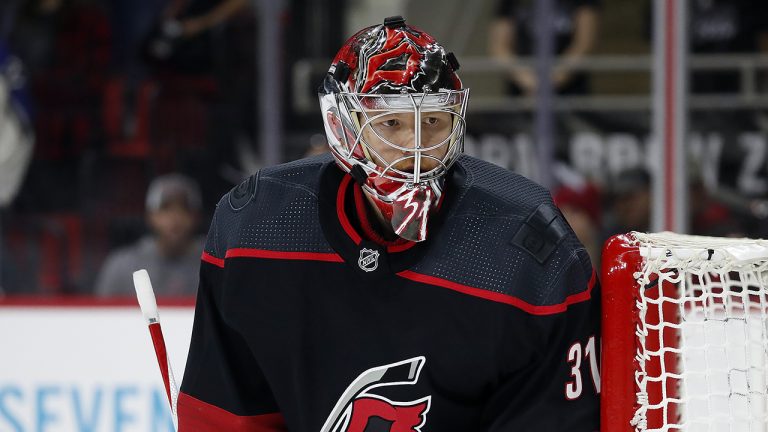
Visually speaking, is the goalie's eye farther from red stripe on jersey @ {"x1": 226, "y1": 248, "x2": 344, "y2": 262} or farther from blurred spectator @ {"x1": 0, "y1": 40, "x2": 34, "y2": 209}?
blurred spectator @ {"x1": 0, "y1": 40, "x2": 34, "y2": 209}

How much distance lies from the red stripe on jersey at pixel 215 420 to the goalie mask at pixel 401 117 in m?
0.35

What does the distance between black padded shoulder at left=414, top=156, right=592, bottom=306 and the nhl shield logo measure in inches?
2.3

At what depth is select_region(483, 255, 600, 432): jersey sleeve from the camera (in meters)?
1.59

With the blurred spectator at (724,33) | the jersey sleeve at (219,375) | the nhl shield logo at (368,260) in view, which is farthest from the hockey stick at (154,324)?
the blurred spectator at (724,33)

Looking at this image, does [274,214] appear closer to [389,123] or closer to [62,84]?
[389,123]

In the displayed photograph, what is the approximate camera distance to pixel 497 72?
420 cm

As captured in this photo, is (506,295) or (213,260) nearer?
(506,295)

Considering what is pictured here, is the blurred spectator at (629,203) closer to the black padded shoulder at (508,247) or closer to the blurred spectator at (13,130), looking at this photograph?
the blurred spectator at (13,130)

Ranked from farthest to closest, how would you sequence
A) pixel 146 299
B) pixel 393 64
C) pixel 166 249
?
pixel 166 249, pixel 146 299, pixel 393 64

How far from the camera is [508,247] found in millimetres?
1617

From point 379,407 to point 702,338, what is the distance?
1.49 feet

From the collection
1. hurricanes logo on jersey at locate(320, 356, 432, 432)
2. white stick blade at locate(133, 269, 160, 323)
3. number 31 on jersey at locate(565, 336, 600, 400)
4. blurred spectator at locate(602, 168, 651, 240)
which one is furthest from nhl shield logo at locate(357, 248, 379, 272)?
blurred spectator at locate(602, 168, 651, 240)

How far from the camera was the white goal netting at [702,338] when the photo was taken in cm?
165

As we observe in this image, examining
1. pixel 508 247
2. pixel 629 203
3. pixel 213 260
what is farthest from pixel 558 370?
pixel 629 203
